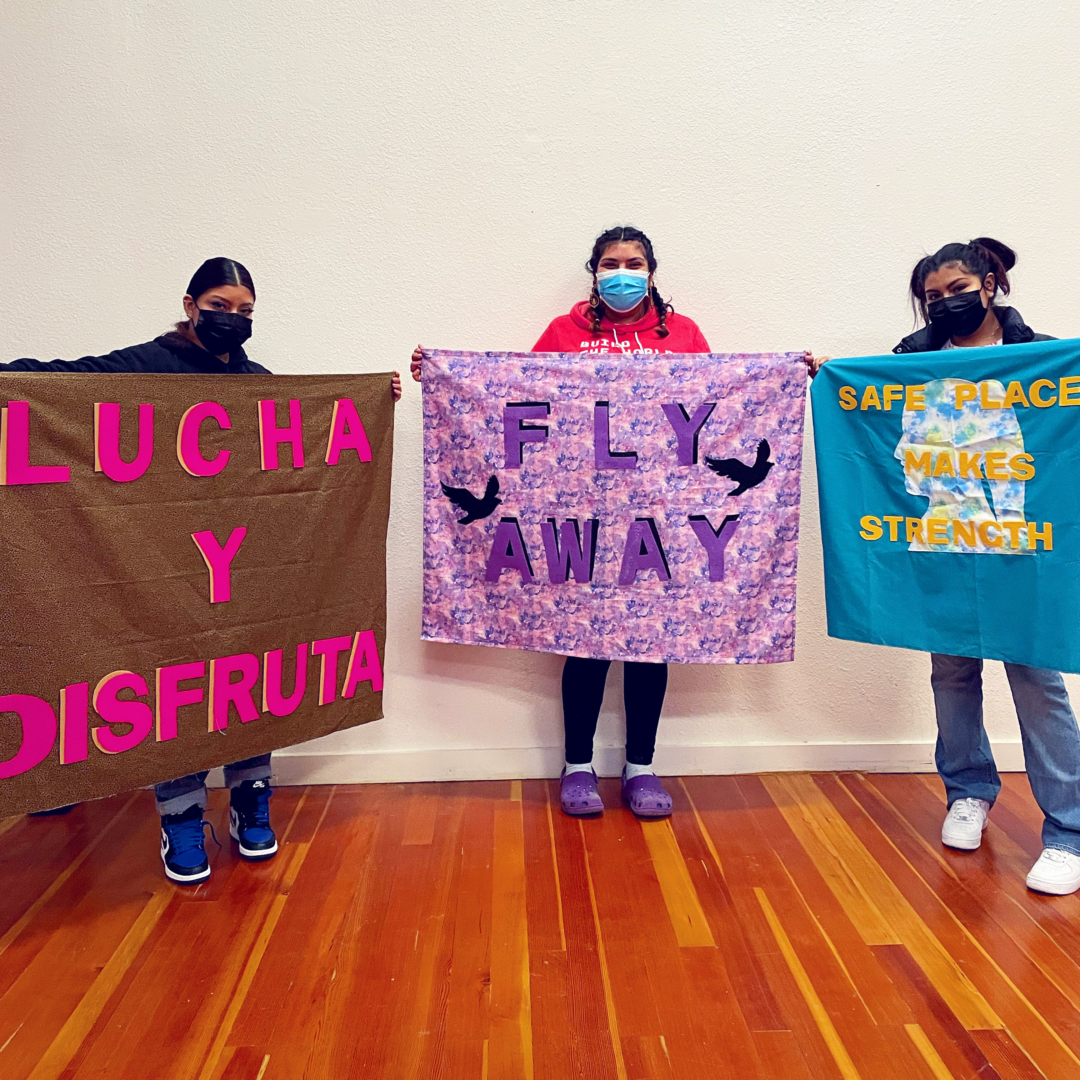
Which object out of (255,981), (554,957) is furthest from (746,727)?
(255,981)

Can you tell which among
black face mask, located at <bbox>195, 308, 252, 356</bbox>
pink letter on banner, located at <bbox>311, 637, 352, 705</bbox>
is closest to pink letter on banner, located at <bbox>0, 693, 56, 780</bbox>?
pink letter on banner, located at <bbox>311, 637, 352, 705</bbox>

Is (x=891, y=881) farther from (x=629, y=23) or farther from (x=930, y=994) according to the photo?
(x=629, y=23)

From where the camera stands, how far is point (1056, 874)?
187cm

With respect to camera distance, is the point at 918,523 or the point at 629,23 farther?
the point at 629,23

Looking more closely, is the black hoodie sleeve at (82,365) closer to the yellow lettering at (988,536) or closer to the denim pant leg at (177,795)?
the denim pant leg at (177,795)

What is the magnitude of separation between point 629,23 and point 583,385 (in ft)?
3.04

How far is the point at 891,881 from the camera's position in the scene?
1924 millimetres

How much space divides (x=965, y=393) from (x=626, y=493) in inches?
28.6

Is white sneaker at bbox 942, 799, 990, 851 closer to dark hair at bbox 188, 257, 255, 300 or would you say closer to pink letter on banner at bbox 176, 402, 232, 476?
pink letter on banner at bbox 176, 402, 232, 476

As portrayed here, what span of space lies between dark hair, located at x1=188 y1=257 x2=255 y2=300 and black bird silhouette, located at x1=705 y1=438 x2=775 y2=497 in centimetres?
107

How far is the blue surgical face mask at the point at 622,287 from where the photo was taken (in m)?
2.17

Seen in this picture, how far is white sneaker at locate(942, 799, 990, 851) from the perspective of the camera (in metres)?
2.05

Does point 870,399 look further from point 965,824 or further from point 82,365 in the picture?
point 82,365

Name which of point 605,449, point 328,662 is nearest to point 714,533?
point 605,449
